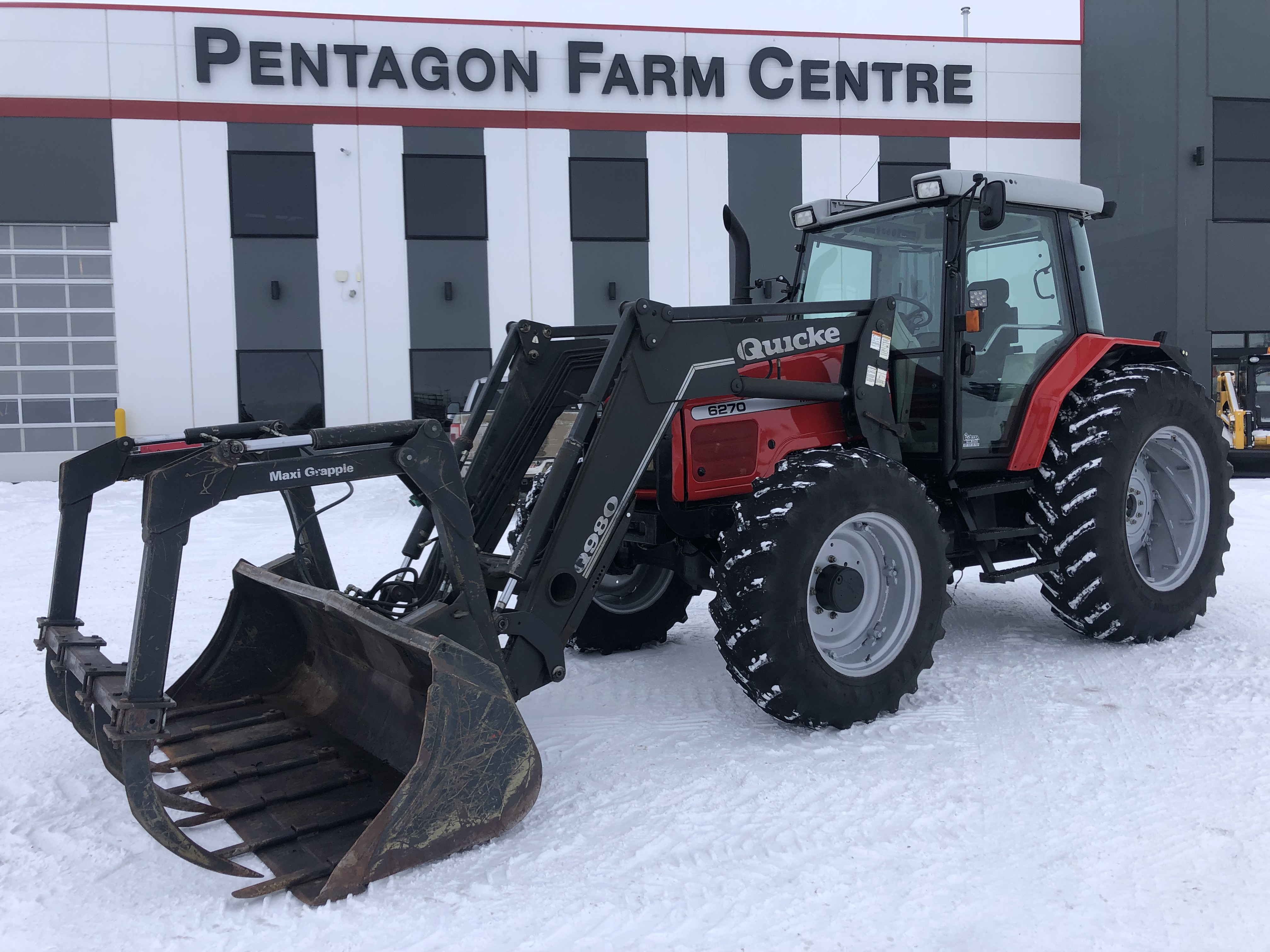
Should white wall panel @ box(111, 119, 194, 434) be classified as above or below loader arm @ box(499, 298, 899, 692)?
above

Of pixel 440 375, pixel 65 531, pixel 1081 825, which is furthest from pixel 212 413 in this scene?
pixel 1081 825

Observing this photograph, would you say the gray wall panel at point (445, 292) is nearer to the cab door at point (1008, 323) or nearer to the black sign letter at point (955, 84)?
the black sign letter at point (955, 84)

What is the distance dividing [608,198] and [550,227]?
103 centimetres

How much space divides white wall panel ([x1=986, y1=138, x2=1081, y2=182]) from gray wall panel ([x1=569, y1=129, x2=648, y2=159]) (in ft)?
19.4

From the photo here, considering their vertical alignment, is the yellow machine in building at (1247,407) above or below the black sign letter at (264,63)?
below

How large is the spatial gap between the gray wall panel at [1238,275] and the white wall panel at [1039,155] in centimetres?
241

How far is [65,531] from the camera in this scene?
347cm

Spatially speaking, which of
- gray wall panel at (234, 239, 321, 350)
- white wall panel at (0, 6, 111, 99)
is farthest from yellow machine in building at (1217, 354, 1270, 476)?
white wall panel at (0, 6, 111, 99)

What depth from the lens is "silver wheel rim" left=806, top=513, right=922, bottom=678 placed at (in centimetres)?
409

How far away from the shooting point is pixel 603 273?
1520 cm

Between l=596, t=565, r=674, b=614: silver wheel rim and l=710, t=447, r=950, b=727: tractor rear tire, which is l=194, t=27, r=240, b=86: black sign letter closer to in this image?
l=596, t=565, r=674, b=614: silver wheel rim

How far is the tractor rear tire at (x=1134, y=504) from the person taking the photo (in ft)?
16.1

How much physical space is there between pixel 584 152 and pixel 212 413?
277 inches

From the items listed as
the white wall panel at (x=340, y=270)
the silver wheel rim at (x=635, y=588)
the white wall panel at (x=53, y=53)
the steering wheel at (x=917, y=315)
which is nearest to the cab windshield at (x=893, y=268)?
the steering wheel at (x=917, y=315)
